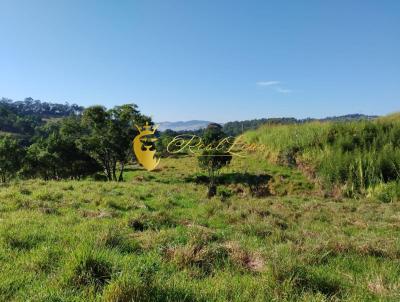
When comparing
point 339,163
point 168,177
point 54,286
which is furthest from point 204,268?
point 168,177

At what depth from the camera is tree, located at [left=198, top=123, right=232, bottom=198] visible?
29094 millimetres

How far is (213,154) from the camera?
3008cm

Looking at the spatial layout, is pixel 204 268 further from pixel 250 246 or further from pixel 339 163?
pixel 339 163

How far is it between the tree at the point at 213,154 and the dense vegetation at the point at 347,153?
3927mm

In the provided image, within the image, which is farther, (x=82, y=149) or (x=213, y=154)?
(x=82, y=149)

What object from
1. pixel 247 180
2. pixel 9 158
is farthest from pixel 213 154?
pixel 9 158

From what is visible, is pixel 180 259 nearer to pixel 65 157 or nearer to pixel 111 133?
pixel 111 133

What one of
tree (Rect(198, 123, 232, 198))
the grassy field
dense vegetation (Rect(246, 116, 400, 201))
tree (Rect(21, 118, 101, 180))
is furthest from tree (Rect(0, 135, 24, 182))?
the grassy field

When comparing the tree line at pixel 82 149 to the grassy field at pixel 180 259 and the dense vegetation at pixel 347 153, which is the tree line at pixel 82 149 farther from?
the grassy field at pixel 180 259

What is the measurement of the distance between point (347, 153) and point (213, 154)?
10891mm

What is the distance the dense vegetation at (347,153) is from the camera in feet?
69.1

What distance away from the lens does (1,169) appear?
5541 cm

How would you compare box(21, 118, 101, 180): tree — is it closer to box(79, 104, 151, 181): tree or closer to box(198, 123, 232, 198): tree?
box(79, 104, 151, 181): tree

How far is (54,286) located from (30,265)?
3.00 feet
